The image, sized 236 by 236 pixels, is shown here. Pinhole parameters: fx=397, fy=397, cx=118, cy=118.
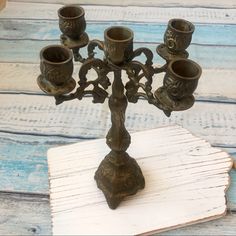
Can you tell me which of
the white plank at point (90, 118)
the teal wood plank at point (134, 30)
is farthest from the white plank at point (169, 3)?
the white plank at point (90, 118)

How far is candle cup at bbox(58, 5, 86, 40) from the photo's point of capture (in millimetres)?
661

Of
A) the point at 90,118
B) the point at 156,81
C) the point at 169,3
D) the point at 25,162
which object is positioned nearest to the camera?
the point at 25,162

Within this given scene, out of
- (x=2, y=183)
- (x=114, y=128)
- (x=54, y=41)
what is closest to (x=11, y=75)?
(x=54, y=41)

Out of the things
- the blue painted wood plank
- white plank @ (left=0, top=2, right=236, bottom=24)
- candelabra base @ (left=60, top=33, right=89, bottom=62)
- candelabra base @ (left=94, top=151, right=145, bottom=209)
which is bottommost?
the blue painted wood plank

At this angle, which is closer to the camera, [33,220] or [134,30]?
[33,220]

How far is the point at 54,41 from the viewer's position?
124cm

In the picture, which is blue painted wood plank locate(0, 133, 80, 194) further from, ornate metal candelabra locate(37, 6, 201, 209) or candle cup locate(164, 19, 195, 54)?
candle cup locate(164, 19, 195, 54)

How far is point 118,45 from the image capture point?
0.55 metres

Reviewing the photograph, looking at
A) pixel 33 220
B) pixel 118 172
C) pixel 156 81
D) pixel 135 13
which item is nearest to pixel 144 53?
pixel 118 172

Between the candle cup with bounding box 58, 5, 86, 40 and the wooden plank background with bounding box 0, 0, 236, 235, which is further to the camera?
the wooden plank background with bounding box 0, 0, 236, 235

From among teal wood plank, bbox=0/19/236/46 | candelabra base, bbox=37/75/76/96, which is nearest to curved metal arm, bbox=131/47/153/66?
candelabra base, bbox=37/75/76/96

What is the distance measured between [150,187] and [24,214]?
0.82 ft

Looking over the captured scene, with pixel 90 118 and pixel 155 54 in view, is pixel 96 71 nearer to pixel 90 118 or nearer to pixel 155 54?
pixel 90 118

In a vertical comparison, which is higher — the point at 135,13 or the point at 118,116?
the point at 118,116
